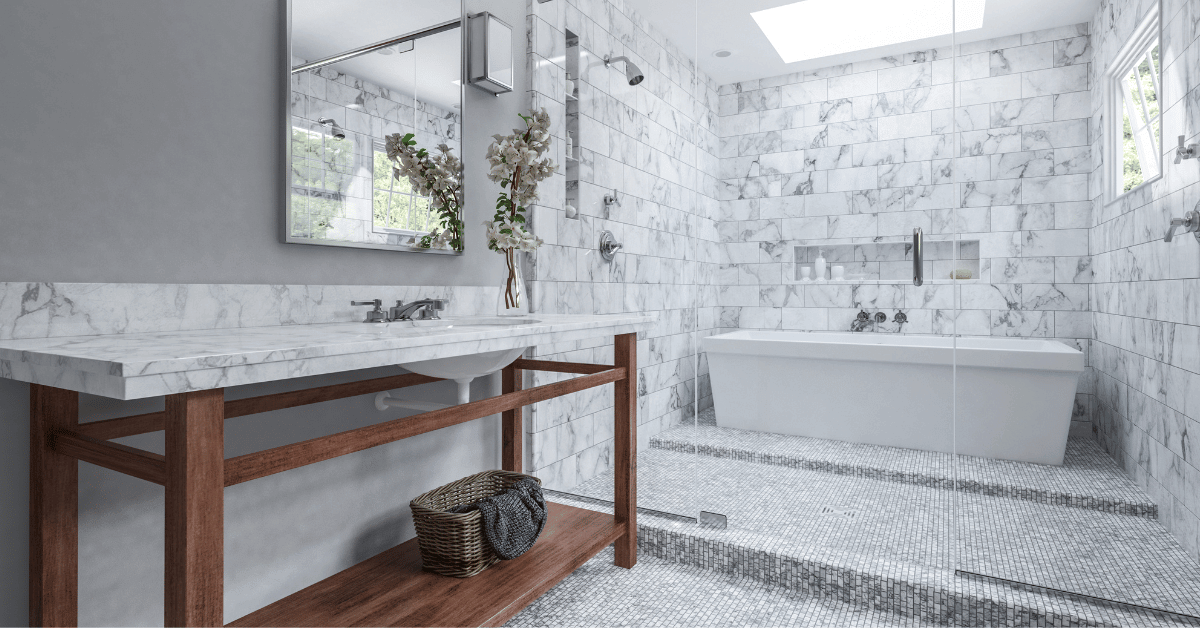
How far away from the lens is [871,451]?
3.73 metres

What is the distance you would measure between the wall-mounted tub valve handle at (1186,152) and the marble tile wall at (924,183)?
5.21 feet

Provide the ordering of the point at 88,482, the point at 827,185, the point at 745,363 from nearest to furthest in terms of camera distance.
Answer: the point at 88,482
the point at 745,363
the point at 827,185

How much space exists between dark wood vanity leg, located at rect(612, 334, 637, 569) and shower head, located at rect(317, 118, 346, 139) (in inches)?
47.0

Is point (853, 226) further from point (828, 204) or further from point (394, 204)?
point (394, 204)

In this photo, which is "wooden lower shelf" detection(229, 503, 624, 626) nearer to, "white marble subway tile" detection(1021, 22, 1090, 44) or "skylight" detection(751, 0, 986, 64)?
"skylight" detection(751, 0, 986, 64)

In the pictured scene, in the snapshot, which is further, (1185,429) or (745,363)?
(745,363)

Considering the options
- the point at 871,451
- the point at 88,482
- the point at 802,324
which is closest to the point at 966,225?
the point at 802,324

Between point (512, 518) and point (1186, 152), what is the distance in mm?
2754

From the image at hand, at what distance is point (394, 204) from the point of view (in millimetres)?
2197

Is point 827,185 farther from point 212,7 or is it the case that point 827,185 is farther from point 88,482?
point 88,482

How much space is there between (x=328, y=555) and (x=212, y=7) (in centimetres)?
163

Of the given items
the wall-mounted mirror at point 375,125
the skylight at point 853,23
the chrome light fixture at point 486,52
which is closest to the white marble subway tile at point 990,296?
the skylight at point 853,23

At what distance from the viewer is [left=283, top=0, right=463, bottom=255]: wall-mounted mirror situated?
188 centimetres

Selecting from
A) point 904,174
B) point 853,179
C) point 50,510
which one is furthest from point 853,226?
point 50,510
